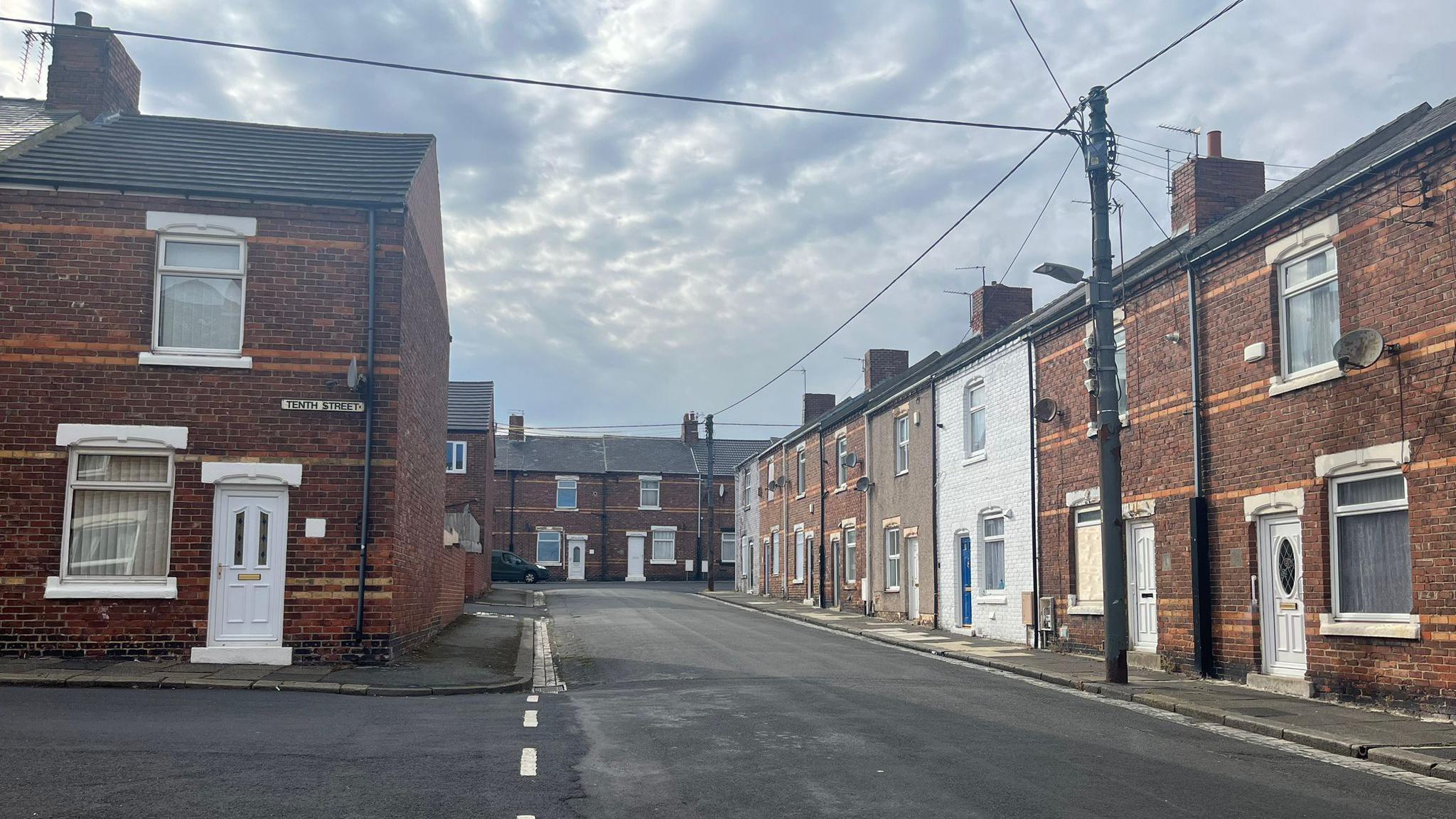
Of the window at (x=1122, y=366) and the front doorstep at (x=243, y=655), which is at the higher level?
the window at (x=1122, y=366)

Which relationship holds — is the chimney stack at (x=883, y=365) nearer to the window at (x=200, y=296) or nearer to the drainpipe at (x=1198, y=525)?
the drainpipe at (x=1198, y=525)

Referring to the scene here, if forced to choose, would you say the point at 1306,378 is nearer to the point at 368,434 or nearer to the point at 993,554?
the point at 993,554

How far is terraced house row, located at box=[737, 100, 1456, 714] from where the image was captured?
12.8 metres

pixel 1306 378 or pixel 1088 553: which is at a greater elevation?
pixel 1306 378

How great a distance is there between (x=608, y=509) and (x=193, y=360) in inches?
1966

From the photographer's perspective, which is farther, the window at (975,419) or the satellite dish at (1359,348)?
the window at (975,419)

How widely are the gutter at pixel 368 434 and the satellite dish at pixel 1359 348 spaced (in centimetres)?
1242

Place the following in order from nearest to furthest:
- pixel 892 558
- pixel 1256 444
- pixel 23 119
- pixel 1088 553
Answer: pixel 1256 444 < pixel 1088 553 < pixel 23 119 < pixel 892 558

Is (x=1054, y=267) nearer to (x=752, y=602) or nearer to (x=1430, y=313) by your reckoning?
(x=1430, y=313)

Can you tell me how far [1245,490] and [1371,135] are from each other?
5.48 m

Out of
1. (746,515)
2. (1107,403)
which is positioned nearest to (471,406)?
(746,515)

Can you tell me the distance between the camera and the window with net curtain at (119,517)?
16188 mm

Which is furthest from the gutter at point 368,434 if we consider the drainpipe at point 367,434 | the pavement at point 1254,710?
the pavement at point 1254,710

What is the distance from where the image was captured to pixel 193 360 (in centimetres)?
1652
